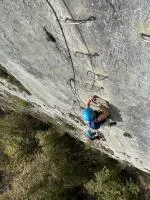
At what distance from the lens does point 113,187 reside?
349 inches

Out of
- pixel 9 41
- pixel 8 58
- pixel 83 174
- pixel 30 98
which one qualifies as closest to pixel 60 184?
pixel 83 174

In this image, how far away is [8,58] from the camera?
605 cm

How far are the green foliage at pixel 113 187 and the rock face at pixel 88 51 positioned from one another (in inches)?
99.5

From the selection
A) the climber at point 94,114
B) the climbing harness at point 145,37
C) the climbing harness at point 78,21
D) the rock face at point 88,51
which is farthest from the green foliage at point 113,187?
the climbing harness at point 145,37

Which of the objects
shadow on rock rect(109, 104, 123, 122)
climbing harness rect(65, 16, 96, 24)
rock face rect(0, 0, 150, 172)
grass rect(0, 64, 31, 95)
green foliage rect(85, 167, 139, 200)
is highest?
climbing harness rect(65, 16, 96, 24)

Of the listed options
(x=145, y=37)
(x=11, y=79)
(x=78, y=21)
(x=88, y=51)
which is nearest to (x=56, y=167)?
(x=11, y=79)

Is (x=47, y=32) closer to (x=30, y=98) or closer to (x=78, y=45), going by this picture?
(x=78, y=45)

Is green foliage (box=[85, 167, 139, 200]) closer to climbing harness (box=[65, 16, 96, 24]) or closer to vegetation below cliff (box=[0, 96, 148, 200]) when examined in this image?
vegetation below cliff (box=[0, 96, 148, 200])

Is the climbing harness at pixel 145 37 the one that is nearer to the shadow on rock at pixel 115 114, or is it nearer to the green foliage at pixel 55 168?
the shadow on rock at pixel 115 114

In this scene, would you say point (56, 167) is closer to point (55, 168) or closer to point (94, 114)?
point (55, 168)

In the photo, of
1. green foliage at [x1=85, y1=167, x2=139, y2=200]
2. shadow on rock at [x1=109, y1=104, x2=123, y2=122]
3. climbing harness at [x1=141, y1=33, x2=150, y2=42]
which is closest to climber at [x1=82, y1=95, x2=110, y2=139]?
shadow on rock at [x1=109, y1=104, x2=123, y2=122]

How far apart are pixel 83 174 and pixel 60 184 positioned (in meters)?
0.56

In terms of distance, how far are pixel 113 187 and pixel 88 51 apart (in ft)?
17.4

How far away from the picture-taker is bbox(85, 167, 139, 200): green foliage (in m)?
8.86
